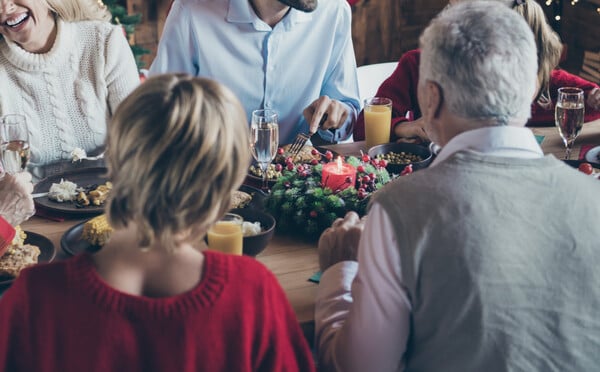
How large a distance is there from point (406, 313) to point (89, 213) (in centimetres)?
90

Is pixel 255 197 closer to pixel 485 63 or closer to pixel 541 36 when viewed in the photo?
pixel 485 63

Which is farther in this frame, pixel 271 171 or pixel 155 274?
pixel 271 171

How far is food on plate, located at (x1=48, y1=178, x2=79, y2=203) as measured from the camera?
5.99ft

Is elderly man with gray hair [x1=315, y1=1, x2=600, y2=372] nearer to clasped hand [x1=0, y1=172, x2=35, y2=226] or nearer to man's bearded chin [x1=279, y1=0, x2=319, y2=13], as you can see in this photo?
clasped hand [x1=0, y1=172, x2=35, y2=226]

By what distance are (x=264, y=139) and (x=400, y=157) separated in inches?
17.2

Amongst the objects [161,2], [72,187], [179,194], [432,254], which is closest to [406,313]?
[432,254]

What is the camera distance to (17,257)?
1497mm

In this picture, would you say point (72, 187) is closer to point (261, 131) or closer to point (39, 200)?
point (39, 200)

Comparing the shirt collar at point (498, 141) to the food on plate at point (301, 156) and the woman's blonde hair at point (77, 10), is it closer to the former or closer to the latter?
the food on plate at point (301, 156)

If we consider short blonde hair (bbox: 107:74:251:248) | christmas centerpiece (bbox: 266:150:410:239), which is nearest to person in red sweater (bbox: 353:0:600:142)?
christmas centerpiece (bbox: 266:150:410:239)

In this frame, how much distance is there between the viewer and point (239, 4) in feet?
8.30

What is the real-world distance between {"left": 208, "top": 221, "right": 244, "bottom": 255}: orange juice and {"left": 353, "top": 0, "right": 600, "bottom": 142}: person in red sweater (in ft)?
3.06

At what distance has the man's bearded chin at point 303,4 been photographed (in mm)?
2459

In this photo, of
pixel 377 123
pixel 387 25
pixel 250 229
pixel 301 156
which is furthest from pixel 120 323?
pixel 387 25
